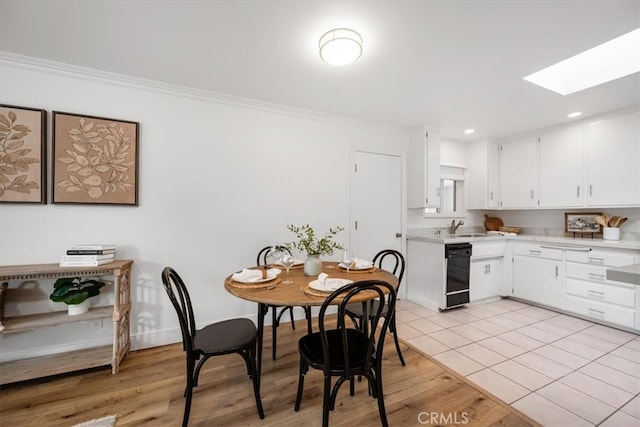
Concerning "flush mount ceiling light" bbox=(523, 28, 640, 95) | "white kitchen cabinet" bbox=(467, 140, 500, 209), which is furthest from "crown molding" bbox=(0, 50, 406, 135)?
"white kitchen cabinet" bbox=(467, 140, 500, 209)

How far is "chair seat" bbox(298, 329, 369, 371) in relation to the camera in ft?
4.66

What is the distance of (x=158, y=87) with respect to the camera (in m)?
2.46

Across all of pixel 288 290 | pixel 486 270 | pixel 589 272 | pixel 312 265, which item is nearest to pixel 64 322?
pixel 288 290

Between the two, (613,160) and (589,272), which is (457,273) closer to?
(589,272)

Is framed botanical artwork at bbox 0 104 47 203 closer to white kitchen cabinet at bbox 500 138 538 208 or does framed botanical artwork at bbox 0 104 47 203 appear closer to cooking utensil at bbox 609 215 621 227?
white kitchen cabinet at bbox 500 138 538 208

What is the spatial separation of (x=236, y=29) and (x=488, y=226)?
4.65 meters

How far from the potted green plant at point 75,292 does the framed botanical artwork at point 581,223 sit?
5.50 metres

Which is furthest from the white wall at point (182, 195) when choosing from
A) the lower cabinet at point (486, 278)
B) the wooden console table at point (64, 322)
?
the lower cabinet at point (486, 278)

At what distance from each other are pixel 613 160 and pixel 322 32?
3754mm

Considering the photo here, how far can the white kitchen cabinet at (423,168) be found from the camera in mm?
3668

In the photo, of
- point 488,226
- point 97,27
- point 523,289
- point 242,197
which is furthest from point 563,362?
point 97,27

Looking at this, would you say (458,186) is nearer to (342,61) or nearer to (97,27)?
(342,61)

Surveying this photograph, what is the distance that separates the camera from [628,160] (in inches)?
116

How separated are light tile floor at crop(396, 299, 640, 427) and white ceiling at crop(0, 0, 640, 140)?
2468 mm
